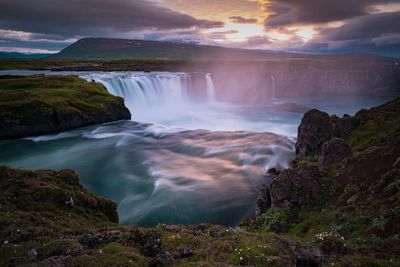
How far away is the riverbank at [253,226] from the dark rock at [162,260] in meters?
0.03

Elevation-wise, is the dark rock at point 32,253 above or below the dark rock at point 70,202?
above

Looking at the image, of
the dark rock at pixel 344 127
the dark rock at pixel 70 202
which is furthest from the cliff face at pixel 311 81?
the dark rock at pixel 70 202

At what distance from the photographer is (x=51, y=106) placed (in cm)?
5228

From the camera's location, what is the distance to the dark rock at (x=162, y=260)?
953cm

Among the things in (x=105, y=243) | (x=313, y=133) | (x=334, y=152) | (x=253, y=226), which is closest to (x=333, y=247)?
(x=253, y=226)

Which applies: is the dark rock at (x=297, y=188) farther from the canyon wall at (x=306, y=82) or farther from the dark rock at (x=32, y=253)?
the canyon wall at (x=306, y=82)

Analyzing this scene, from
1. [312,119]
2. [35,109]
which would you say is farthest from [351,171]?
[35,109]

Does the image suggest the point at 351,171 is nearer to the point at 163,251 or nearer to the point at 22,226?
the point at 163,251

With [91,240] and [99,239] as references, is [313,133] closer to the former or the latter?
[99,239]

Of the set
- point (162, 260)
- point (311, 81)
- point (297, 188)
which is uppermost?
point (311, 81)

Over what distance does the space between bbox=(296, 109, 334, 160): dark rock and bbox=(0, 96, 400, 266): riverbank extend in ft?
24.9

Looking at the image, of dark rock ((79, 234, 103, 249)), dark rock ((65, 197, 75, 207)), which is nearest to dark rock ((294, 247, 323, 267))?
dark rock ((79, 234, 103, 249))

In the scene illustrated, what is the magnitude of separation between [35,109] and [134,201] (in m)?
30.3

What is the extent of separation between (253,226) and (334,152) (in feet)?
30.1
